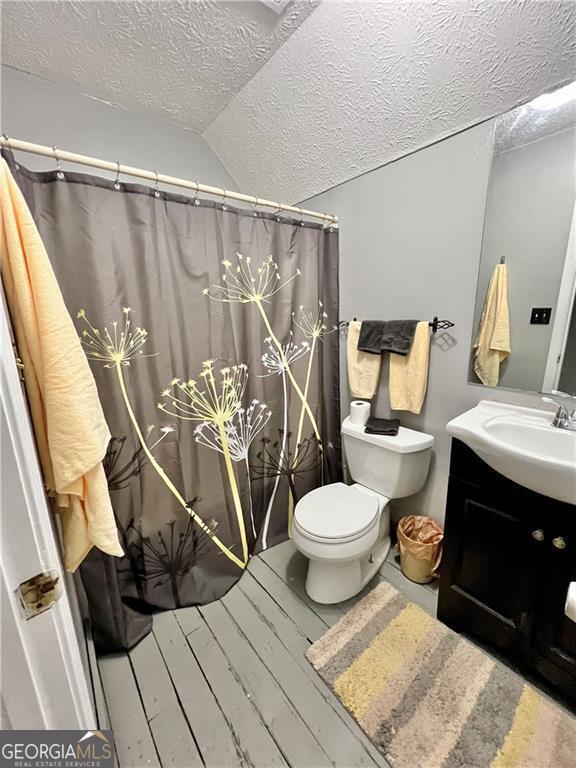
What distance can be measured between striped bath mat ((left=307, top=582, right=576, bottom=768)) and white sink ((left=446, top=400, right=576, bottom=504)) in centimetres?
77

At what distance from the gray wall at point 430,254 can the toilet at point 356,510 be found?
186 mm

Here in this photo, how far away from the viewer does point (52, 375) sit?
2.52ft

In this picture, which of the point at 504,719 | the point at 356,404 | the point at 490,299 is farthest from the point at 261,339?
the point at 504,719

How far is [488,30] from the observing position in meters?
0.99

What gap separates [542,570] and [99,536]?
1376 mm

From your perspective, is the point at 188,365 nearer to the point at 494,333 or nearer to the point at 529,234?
the point at 494,333

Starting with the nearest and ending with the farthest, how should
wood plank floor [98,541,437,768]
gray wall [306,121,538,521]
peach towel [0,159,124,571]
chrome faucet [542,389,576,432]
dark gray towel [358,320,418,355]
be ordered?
peach towel [0,159,124,571] < wood plank floor [98,541,437,768] < chrome faucet [542,389,576,432] < gray wall [306,121,538,521] < dark gray towel [358,320,418,355]

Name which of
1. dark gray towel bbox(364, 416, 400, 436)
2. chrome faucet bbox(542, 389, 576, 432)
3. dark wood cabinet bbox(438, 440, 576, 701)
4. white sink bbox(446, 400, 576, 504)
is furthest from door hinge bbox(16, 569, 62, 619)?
chrome faucet bbox(542, 389, 576, 432)

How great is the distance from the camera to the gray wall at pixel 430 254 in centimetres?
132

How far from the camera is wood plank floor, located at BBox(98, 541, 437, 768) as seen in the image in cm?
97

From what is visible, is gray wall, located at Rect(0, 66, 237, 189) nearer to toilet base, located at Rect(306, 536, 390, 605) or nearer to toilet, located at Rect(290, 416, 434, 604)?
toilet, located at Rect(290, 416, 434, 604)

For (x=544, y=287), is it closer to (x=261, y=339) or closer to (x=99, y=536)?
(x=261, y=339)

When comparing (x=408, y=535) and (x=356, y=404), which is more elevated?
(x=356, y=404)

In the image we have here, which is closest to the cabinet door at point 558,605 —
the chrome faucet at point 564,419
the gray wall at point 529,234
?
the chrome faucet at point 564,419
